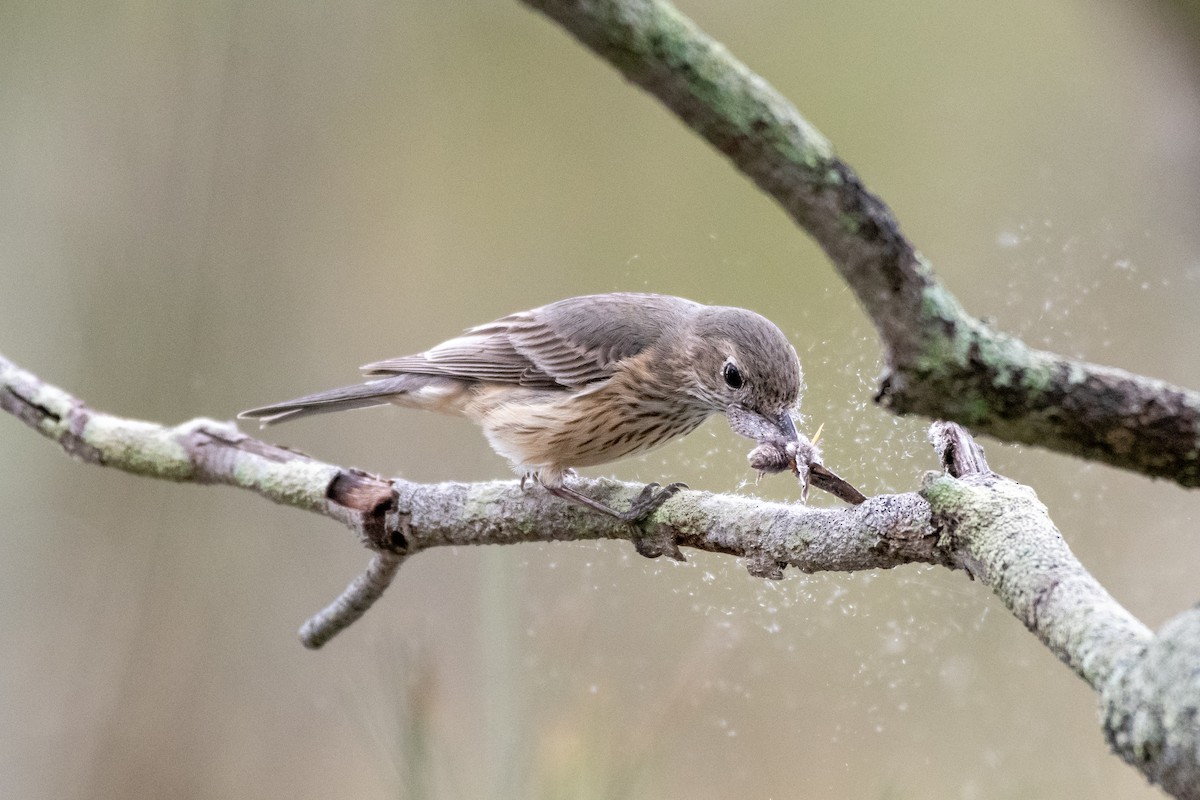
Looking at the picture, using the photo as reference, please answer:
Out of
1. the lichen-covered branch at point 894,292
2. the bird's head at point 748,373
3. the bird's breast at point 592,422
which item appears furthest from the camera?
the bird's breast at point 592,422

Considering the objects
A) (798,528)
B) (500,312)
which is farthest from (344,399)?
(798,528)

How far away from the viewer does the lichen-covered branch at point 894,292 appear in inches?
40.8

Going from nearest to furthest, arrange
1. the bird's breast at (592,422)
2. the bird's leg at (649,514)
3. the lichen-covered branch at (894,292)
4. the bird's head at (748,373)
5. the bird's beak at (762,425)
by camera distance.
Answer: the lichen-covered branch at (894,292) < the bird's leg at (649,514) < the bird's beak at (762,425) < the bird's head at (748,373) < the bird's breast at (592,422)

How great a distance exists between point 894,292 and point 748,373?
1.75m

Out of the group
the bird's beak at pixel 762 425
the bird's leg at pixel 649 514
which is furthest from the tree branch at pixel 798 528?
the bird's beak at pixel 762 425

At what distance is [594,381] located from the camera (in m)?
3.28

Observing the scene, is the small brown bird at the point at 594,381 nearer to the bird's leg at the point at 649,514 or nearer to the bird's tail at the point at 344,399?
the bird's tail at the point at 344,399

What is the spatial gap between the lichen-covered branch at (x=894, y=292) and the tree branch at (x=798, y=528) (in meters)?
0.22

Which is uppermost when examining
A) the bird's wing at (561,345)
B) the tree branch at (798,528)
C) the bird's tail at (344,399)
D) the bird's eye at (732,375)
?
the bird's wing at (561,345)

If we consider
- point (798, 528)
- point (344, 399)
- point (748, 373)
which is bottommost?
point (798, 528)

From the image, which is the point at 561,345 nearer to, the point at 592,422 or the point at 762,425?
the point at 592,422

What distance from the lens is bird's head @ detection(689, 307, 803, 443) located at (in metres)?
2.82

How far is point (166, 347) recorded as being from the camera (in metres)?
5.32

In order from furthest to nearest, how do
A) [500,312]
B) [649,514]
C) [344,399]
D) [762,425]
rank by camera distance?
[500,312], [344,399], [762,425], [649,514]
